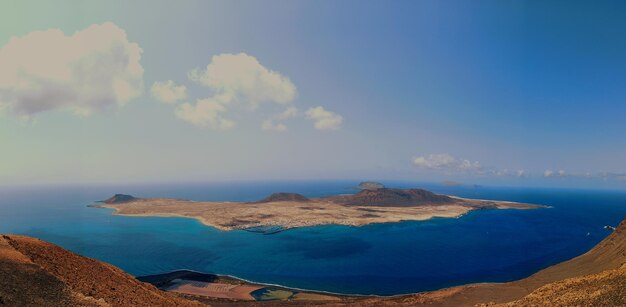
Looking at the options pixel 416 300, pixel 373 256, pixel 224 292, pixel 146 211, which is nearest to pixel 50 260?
pixel 224 292

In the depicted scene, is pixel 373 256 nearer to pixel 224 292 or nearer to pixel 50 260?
pixel 224 292

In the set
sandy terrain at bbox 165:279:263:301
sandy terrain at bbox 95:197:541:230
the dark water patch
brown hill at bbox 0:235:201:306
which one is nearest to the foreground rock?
brown hill at bbox 0:235:201:306

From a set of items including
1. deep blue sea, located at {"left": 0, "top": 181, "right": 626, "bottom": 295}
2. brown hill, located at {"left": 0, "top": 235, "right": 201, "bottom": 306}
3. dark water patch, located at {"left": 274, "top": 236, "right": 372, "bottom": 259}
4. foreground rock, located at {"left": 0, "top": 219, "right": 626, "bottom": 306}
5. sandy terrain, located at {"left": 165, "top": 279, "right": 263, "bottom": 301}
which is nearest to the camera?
brown hill, located at {"left": 0, "top": 235, "right": 201, "bottom": 306}


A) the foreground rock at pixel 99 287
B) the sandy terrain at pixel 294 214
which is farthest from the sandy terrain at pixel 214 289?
the sandy terrain at pixel 294 214

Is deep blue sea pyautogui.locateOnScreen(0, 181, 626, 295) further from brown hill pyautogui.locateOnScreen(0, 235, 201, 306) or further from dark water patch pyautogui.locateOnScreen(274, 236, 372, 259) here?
brown hill pyautogui.locateOnScreen(0, 235, 201, 306)

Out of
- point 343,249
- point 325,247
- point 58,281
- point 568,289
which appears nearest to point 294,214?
point 325,247

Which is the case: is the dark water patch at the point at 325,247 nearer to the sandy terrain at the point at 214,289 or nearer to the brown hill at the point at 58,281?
the sandy terrain at the point at 214,289

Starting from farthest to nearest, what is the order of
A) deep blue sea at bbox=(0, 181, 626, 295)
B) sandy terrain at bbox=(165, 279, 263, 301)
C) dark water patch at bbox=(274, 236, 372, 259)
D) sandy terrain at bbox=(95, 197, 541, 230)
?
1. sandy terrain at bbox=(95, 197, 541, 230)
2. dark water patch at bbox=(274, 236, 372, 259)
3. deep blue sea at bbox=(0, 181, 626, 295)
4. sandy terrain at bbox=(165, 279, 263, 301)

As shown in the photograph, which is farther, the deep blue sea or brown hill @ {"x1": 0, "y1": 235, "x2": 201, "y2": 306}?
the deep blue sea

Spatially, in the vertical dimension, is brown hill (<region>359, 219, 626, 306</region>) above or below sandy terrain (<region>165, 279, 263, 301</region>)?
above
